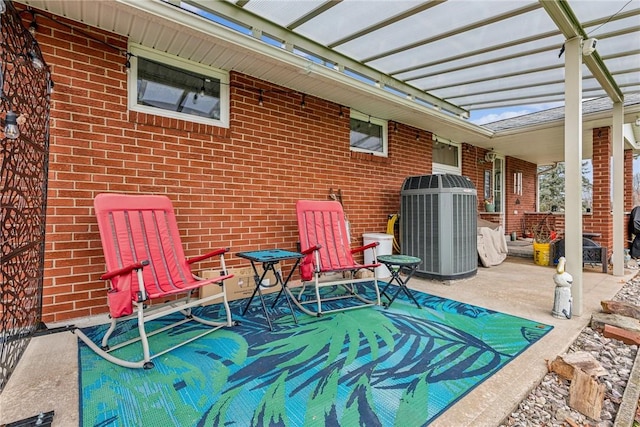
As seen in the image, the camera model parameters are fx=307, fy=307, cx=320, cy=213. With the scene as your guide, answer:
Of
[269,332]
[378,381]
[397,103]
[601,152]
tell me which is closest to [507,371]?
[378,381]

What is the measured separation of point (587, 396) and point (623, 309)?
2.09 meters

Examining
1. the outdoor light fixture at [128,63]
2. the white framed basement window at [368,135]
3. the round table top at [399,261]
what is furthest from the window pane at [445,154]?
the outdoor light fixture at [128,63]

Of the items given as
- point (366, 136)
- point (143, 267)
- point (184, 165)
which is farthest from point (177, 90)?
point (366, 136)

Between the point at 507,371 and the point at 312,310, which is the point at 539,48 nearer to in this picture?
the point at 507,371

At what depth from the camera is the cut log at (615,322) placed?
290cm

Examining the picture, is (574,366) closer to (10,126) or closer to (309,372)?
(309,372)

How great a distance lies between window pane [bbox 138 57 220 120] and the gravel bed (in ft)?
13.1

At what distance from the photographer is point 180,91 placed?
3562mm

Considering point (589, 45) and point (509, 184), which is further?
point (509, 184)

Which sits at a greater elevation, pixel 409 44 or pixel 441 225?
pixel 409 44

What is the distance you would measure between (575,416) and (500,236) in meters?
5.50

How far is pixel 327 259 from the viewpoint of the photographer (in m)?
3.88

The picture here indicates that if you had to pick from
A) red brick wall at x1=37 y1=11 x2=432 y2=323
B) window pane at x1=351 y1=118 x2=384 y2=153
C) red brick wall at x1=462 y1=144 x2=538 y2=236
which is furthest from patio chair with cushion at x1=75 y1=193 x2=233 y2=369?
red brick wall at x1=462 y1=144 x2=538 y2=236

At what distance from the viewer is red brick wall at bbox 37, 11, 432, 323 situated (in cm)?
285
